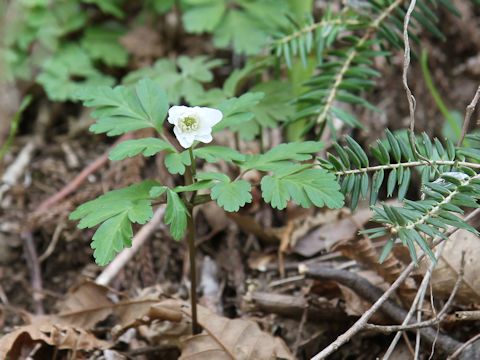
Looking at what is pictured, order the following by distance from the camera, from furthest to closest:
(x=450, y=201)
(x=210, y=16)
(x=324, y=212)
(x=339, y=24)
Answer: (x=210, y=16) < (x=324, y=212) < (x=339, y=24) < (x=450, y=201)

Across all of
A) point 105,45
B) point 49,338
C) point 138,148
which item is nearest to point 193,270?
point 138,148

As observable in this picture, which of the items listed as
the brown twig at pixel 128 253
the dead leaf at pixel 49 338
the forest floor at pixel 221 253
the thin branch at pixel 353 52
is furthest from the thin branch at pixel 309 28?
the dead leaf at pixel 49 338

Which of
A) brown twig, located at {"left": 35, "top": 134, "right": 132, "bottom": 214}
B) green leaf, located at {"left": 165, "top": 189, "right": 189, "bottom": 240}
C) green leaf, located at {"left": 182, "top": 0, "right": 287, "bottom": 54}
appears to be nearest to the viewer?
green leaf, located at {"left": 165, "top": 189, "right": 189, "bottom": 240}

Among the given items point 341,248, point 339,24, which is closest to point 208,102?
point 339,24

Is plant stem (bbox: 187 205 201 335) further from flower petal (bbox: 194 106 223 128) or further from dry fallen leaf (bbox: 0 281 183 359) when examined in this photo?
flower petal (bbox: 194 106 223 128)

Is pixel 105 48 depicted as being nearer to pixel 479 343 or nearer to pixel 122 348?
pixel 122 348

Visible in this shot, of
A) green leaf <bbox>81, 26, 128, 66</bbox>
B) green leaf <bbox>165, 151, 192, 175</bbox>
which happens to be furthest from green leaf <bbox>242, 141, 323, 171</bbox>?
green leaf <bbox>81, 26, 128, 66</bbox>

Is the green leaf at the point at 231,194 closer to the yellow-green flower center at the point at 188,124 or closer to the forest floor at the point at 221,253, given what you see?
the yellow-green flower center at the point at 188,124

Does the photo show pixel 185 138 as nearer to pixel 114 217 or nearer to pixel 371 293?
pixel 114 217
